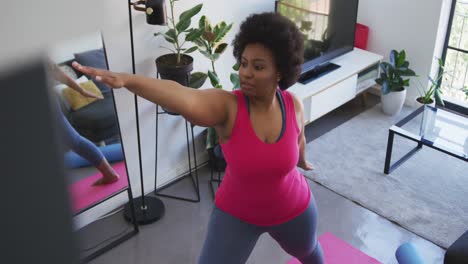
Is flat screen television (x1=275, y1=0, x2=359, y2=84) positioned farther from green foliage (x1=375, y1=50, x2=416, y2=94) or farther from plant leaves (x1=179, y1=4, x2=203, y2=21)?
plant leaves (x1=179, y1=4, x2=203, y2=21)

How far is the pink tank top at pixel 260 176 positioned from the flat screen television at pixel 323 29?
1.73 m

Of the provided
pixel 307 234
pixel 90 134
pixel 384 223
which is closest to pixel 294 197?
pixel 307 234

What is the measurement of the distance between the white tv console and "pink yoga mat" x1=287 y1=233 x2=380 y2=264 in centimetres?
106

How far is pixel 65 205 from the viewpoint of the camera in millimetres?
223

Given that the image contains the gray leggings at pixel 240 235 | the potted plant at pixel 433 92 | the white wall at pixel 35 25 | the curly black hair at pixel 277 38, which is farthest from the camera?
the potted plant at pixel 433 92

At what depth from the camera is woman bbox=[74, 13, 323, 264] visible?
1714mm

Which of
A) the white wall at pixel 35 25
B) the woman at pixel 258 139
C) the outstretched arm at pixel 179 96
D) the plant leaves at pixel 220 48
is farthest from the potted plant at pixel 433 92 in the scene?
the white wall at pixel 35 25

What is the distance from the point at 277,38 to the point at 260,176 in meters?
0.46

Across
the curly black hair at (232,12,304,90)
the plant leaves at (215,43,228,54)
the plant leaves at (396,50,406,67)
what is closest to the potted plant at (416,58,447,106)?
the plant leaves at (396,50,406,67)

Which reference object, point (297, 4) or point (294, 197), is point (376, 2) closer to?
point (297, 4)

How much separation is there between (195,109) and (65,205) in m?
1.42

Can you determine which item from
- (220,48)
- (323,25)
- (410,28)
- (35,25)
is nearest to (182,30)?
(220,48)

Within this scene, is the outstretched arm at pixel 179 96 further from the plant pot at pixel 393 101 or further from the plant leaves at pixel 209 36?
the plant pot at pixel 393 101

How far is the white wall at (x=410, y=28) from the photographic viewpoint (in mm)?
3887
